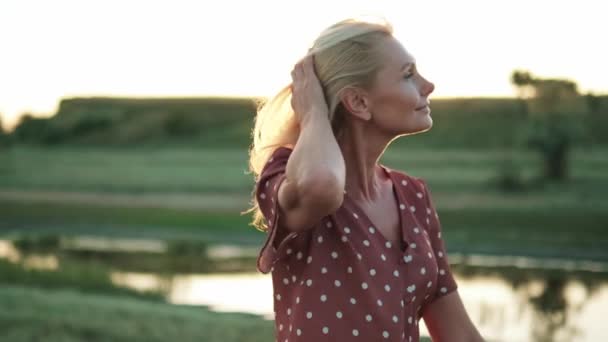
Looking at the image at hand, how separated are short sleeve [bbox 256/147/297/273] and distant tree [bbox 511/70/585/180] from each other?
1302 inches

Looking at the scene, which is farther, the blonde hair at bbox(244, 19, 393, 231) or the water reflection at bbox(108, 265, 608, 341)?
the water reflection at bbox(108, 265, 608, 341)

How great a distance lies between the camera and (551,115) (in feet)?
117

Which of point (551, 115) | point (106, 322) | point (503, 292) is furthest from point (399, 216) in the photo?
point (551, 115)

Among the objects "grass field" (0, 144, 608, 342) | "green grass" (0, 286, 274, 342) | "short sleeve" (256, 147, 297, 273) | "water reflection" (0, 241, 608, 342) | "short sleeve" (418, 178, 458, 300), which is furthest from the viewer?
"water reflection" (0, 241, 608, 342)

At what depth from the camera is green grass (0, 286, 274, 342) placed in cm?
927

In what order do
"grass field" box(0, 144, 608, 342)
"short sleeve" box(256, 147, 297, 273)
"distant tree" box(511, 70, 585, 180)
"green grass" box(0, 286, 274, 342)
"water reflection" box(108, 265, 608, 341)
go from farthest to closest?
"distant tree" box(511, 70, 585, 180), "water reflection" box(108, 265, 608, 341), "grass field" box(0, 144, 608, 342), "green grass" box(0, 286, 274, 342), "short sleeve" box(256, 147, 297, 273)

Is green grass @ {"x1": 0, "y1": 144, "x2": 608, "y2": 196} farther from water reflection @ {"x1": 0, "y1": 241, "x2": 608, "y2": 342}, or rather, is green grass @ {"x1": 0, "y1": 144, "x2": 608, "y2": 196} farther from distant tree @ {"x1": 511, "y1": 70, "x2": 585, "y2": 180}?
water reflection @ {"x1": 0, "y1": 241, "x2": 608, "y2": 342}

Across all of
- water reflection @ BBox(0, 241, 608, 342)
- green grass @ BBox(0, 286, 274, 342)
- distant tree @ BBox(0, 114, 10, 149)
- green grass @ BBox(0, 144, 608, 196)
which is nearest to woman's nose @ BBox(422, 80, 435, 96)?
green grass @ BBox(0, 286, 274, 342)

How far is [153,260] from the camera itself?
21812 millimetres

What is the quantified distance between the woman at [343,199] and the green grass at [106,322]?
7010 millimetres

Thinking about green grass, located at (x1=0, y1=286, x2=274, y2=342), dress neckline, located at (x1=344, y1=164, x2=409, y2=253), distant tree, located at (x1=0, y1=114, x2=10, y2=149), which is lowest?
distant tree, located at (x1=0, y1=114, x2=10, y2=149)

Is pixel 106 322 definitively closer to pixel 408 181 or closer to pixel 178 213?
pixel 408 181

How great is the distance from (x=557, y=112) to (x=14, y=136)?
30182 millimetres

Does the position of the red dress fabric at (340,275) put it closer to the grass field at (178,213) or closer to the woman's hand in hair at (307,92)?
the woman's hand in hair at (307,92)
